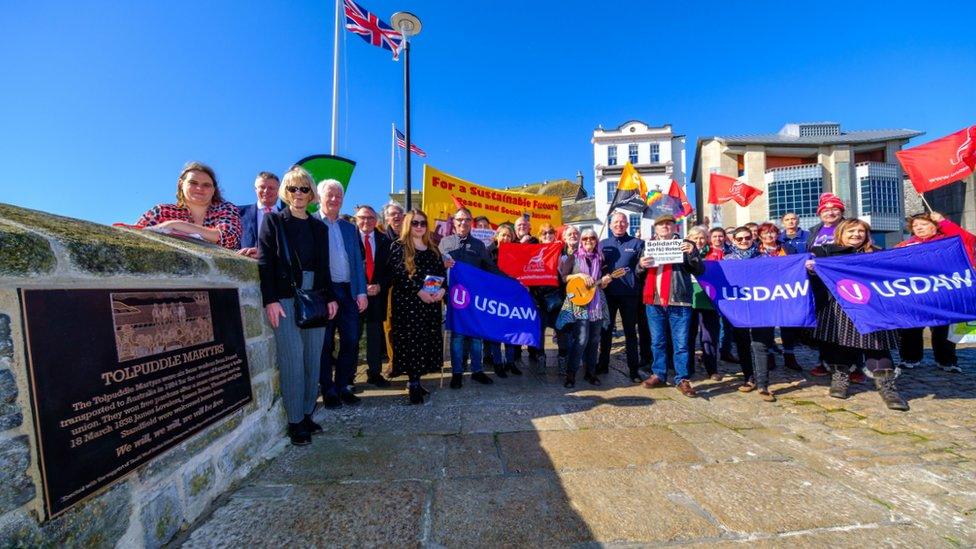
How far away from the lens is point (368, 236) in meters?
4.52

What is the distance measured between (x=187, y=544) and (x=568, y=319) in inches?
138

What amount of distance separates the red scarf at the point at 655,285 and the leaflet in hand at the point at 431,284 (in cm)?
227

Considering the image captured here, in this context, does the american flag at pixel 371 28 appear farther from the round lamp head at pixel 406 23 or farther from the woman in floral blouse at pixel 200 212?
the woman in floral blouse at pixel 200 212

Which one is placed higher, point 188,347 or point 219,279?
point 219,279

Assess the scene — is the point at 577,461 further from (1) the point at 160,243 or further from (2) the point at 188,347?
(1) the point at 160,243

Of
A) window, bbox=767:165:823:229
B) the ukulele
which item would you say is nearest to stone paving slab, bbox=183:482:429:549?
the ukulele

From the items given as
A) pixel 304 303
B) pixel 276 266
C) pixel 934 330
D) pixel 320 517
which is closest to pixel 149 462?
pixel 320 517

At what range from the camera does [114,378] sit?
1.57 m

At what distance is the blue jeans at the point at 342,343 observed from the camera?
3480 mm

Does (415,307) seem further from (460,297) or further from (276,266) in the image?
(276,266)

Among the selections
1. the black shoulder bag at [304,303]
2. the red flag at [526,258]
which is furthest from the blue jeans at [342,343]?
the red flag at [526,258]

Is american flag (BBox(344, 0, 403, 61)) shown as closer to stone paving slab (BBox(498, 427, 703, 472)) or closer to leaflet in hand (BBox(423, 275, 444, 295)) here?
leaflet in hand (BBox(423, 275, 444, 295))

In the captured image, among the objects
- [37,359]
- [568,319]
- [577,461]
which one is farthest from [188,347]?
[568,319]

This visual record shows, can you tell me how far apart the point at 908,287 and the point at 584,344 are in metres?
3.07
